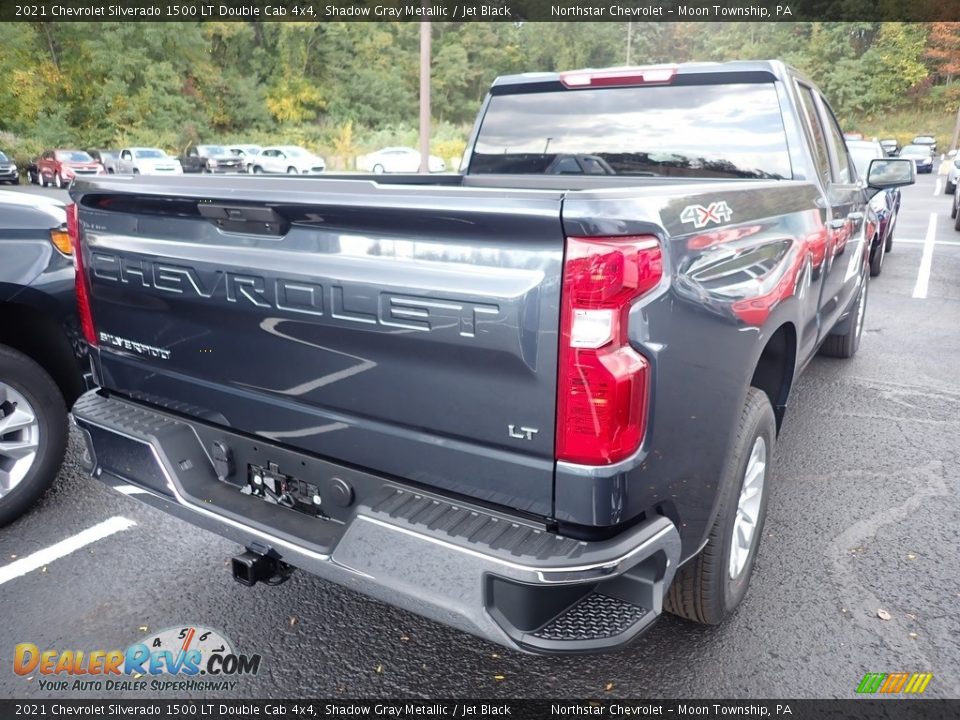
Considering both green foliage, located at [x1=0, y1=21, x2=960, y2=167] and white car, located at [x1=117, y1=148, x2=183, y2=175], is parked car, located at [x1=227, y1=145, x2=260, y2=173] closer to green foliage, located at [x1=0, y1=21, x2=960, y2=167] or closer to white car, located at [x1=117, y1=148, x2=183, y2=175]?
white car, located at [x1=117, y1=148, x2=183, y2=175]

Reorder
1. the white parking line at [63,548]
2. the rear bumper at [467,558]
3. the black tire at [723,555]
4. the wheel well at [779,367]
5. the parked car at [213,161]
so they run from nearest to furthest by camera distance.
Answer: the rear bumper at [467,558] → the black tire at [723,555] → the wheel well at [779,367] → the white parking line at [63,548] → the parked car at [213,161]

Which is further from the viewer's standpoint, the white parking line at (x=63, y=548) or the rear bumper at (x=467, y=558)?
the white parking line at (x=63, y=548)

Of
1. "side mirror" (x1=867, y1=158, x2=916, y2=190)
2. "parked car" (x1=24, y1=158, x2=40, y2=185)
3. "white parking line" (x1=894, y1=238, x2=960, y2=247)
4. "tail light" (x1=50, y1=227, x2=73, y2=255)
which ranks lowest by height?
"parked car" (x1=24, y1=158, x2=40, y2=185)

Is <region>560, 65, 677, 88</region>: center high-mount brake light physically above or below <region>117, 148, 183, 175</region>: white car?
above

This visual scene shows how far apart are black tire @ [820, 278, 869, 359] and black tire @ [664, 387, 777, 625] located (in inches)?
152

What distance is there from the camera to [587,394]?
1.79 meters

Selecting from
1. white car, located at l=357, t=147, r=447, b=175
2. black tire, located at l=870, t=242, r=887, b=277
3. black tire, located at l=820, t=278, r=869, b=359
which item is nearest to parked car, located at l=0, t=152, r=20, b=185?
white car, located at l=357, t=147, r=447, b=175

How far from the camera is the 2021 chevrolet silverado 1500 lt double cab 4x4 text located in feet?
5.93

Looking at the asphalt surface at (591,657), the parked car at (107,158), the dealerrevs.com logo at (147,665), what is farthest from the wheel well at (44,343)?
the parked car at (107,158)

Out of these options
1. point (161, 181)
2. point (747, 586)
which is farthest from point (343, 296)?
point (747, 586)

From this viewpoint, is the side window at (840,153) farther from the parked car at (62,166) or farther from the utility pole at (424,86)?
A: the parked car at (62,166)

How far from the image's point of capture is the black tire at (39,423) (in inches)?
133

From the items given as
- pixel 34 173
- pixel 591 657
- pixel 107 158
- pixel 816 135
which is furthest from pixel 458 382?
pixel 34 173

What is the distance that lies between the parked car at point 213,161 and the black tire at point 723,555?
33.3 meters
